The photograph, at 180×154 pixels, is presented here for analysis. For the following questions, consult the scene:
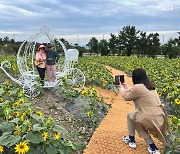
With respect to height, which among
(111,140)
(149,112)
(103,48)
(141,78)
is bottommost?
(111,140)

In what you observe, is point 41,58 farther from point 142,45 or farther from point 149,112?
point 142,45

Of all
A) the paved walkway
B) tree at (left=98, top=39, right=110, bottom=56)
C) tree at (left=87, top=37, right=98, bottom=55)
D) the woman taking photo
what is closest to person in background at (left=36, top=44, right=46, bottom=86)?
the woman taking photo

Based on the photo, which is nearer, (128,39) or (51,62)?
(51,62)

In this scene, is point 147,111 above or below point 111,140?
above

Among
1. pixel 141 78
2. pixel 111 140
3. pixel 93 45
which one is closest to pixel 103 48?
pixel 93 45

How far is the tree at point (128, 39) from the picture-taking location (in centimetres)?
3253

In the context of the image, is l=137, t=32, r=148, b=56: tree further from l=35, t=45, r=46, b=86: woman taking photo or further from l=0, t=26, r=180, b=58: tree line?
l=35, t=45, r=46, b=86: woman taking photo

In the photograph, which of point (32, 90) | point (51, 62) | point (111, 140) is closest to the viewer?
point (111, 140)

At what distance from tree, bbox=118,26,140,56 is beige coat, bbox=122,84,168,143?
28753 millimetres

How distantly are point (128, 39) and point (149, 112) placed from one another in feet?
99.7

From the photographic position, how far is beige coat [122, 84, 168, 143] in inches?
141

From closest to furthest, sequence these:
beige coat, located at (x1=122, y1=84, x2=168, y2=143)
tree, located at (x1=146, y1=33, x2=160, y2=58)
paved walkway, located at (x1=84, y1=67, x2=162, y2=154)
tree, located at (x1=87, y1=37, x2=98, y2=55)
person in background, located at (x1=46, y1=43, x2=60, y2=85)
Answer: beige coat, located at (x1=122, y1=84, x2=168, y2=143) → paved walkway, located at (x1=84, y1=67, x2=162, y2=154) → person in background, located at (x1=46, y1=43, x2=60, y2=85) → tree, located at (x1=146, y1=33, x2=160, y2=58) → tree, located at (x1=87, y1=37, x2=98, y2=55)

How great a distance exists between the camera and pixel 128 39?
3353 centimetres

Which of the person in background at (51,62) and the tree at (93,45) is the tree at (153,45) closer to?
the tree at (93,45)
